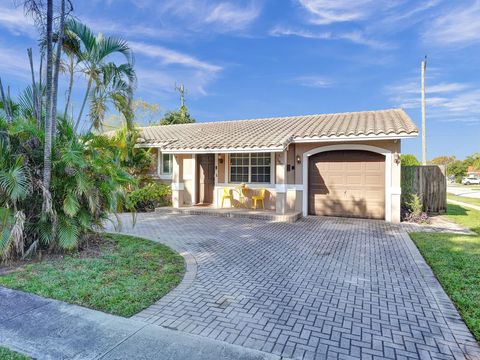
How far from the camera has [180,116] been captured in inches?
1451

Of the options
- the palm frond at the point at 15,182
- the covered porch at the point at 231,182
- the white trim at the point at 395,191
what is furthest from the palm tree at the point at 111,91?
the white trim at the point at 395,191

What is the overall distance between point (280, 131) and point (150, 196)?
7.08m

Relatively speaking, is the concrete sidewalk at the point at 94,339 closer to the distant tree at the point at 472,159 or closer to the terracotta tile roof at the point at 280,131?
the terracotta tile roof at the point at 280,131

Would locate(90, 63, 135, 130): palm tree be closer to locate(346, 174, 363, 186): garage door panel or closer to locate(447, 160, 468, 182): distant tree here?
locate(346, 174, 363, 186): garage door panel

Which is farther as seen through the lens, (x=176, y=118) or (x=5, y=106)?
(x=176, y=118)

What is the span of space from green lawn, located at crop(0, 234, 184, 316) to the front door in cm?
808

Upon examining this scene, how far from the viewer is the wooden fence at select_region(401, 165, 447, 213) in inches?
521

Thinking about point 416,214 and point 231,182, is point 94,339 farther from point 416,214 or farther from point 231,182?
point 416,214

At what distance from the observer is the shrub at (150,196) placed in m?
13.9

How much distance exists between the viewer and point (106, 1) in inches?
384

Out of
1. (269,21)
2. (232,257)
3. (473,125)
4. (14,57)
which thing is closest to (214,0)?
(269,21)

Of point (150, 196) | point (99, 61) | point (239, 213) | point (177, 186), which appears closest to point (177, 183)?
point (177, 186)

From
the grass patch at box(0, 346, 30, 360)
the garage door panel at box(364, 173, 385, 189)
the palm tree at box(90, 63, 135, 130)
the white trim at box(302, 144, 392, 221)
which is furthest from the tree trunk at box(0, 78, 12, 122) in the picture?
the garage door panel at box(364, 173, 385, 189)

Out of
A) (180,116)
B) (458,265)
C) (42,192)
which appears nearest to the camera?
(458,265)
